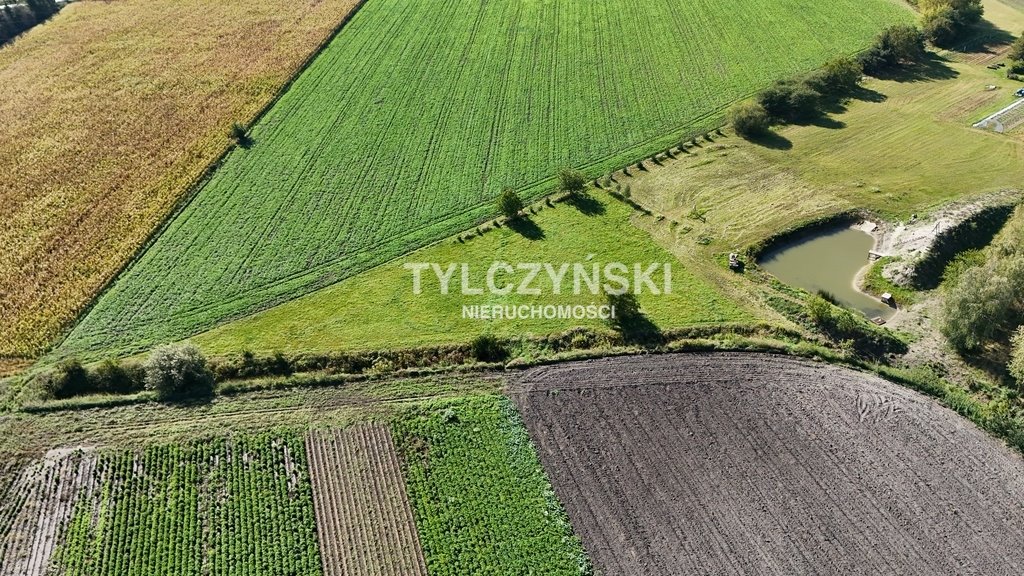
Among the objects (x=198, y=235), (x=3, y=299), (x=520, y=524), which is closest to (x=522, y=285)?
(x=520, y=524)

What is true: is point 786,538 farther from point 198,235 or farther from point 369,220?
point 198,235

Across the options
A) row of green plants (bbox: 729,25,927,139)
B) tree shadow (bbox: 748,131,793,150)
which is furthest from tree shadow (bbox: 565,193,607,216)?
tree shadow (bbox: 748,131,793,150)

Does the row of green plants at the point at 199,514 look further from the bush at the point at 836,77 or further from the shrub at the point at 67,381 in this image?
the bush at the point at 836,77

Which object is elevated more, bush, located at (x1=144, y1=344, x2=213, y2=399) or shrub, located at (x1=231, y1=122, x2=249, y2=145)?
shrub, located at (x1=231, y1=122, x2=249, y2=145)

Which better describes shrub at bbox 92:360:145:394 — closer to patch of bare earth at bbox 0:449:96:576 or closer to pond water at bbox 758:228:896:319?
patch of bare earth at bbox 0:449:96:576

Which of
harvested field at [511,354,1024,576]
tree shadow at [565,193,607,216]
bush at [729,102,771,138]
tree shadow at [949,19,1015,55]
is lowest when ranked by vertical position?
harvested field at [511,354,1024,576]

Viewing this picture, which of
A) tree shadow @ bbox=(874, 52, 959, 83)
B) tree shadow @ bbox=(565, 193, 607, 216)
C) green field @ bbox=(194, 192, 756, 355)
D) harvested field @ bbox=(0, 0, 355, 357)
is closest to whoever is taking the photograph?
green field @ bbox=(194, 192, 756, 355)
